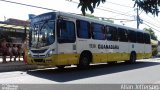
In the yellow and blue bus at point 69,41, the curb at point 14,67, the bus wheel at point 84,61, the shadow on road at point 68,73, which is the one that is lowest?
the shadow on road at point 68,73

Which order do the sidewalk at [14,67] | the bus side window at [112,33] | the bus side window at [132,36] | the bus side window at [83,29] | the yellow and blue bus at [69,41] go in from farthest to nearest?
the bus side window at [132,36] < the bus side window at [112,33] < the sidewalk at [14,67] < the bus side window at [83,29] < the yellow and blue bus at [69,41]

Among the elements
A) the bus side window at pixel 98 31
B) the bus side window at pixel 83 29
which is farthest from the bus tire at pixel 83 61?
the bus side window at pixel 98 31

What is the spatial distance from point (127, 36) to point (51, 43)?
997 cm

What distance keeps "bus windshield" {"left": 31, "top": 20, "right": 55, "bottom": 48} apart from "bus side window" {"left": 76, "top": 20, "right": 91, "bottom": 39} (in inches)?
76.2

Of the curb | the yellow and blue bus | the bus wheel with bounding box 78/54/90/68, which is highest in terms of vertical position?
the yellow and blue bus

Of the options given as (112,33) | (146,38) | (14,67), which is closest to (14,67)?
(14,67)

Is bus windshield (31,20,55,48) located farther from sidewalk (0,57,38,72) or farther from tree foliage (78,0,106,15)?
tree foliage (78,0,106,15)

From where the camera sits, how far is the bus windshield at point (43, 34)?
1445 cm

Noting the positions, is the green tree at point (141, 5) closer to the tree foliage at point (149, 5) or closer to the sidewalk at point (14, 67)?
the tree foliage at point (149, 5)

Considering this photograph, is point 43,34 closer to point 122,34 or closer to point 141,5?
point 122,34

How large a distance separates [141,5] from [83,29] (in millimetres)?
11616

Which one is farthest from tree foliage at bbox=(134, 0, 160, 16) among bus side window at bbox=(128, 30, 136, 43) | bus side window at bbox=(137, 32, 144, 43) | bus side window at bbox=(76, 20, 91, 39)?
bus side window at bbox=(137, 32, 144, 43)

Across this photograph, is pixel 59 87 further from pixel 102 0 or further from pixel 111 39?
pixel 111 39

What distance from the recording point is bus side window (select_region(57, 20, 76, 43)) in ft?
47.3
